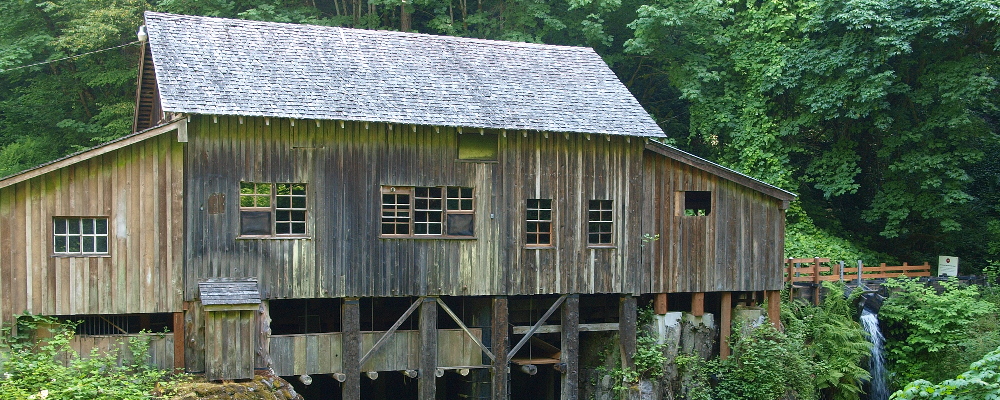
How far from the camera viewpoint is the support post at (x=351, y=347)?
55.5 ft

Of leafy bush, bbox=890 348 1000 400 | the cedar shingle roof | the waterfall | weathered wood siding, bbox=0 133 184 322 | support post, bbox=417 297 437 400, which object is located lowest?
the waterfall

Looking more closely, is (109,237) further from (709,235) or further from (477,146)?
(709,235)

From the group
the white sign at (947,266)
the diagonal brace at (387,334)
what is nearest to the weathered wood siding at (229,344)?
the diagonal brace at (387,334)

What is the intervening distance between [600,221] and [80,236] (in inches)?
377

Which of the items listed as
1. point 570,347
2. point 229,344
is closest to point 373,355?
point 229,344

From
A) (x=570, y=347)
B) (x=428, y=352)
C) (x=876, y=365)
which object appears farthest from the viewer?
(x=876, y=365)

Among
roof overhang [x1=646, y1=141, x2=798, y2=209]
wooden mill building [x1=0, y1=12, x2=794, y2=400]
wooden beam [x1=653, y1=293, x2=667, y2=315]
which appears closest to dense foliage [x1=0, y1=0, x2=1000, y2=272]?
roof overhang [x1=646, y1=141, x2=798, y2=209]

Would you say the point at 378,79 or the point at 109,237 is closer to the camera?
the point at 109,237

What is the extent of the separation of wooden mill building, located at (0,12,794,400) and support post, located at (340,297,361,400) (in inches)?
1.5

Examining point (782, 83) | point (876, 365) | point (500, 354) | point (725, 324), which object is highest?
point (782, 83)

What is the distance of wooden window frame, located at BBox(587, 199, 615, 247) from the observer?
1867 cm

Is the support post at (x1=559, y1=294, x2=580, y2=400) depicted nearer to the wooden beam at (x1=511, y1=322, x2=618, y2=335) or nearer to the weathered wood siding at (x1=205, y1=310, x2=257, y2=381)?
the wooden beam at (x1=511, y1=322, x2=618, y2=335)

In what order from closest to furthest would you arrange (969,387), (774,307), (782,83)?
(969,387)
(774,307)
(782,83)

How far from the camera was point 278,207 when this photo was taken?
1634cm
